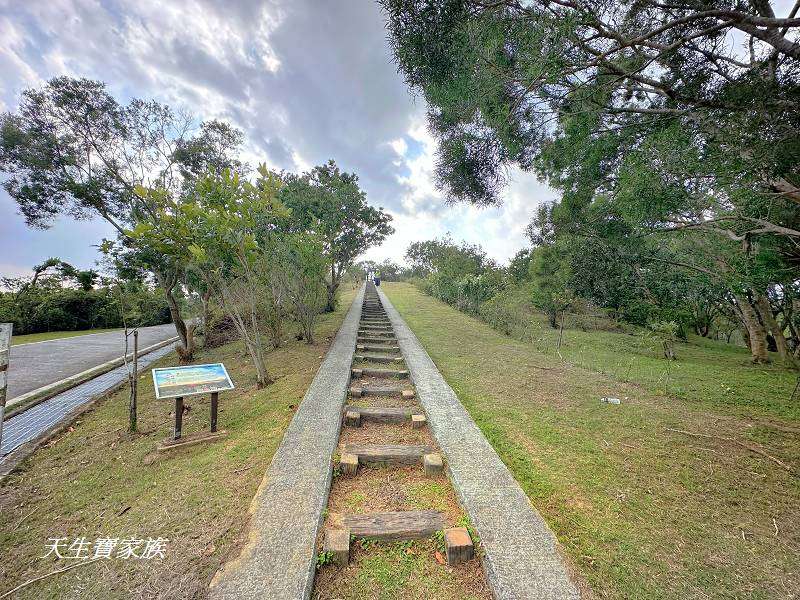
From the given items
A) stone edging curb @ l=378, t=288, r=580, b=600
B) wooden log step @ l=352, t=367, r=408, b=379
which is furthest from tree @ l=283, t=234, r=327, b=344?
stone edging curb @ l=378, t=288, r=580, b=600

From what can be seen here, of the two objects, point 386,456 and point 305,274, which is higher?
point 305,274

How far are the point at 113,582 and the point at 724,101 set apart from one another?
630 centimetres

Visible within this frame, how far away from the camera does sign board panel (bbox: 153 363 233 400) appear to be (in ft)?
11.2

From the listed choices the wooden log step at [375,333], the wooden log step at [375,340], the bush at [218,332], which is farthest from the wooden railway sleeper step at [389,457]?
the bush at [218,332]

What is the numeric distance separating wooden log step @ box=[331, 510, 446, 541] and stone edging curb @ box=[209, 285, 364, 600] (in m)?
0.24

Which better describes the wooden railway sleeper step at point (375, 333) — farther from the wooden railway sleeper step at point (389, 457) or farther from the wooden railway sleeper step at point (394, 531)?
the wooden railway sleeper step at point (394, 531)

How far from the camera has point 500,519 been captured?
2.25 m

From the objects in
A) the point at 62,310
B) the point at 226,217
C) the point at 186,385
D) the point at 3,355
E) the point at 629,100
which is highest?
the point at 629,100

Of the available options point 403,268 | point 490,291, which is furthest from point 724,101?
point 403,268

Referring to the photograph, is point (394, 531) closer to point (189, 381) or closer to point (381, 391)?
point (381, 391)

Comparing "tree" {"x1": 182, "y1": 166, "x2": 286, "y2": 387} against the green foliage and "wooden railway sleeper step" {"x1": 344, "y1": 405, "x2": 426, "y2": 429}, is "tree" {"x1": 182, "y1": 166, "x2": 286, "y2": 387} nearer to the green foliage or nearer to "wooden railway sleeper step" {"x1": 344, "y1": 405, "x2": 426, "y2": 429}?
"wooden railway sleeper step" {"x1": 344, "y1": 405, "x2": 426, "y2": 429}

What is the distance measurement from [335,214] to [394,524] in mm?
9665

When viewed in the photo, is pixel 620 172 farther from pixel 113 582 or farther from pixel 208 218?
pixel 113 582

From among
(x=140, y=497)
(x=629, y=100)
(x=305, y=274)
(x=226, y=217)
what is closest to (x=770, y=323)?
(x=629, y=100)
